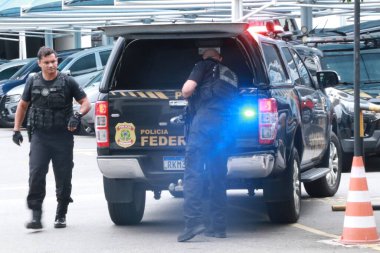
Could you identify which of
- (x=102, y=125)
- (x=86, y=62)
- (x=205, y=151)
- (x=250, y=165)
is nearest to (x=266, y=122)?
(x=250, y=165)

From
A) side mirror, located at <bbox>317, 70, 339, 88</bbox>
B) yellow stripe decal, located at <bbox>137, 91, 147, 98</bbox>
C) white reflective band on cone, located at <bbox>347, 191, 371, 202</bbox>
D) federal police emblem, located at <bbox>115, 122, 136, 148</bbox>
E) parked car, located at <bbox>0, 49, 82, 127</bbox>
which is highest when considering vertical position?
yellow stripe decal, located at <bbox>137, 91, 147, 98</bbox>

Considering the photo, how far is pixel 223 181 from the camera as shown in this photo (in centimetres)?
1098

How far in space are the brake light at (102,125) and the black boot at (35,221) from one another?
3.44ft

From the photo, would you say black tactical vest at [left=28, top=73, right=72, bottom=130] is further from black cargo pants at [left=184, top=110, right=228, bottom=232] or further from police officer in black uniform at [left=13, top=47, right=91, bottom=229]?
black cargo pants at [left=184, top=110, right=228, bottom=232]

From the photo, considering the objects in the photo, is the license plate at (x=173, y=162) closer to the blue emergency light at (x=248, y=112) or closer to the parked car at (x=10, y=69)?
the blue emergency light at (x=248, y=112)

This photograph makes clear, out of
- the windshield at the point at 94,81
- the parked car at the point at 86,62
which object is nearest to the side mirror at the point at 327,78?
the windshield at the point at 94,81

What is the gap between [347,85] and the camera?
61.8ft

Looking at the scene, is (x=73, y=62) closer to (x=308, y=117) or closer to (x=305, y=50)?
(x=305, y=50)

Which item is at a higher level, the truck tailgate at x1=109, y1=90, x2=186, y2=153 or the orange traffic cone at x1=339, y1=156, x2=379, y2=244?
the truck tailgate at x1=109, y1=90, x2=186, y2=153

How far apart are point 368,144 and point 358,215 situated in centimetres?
699

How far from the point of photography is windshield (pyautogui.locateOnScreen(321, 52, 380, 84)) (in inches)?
756

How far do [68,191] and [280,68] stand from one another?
245cm

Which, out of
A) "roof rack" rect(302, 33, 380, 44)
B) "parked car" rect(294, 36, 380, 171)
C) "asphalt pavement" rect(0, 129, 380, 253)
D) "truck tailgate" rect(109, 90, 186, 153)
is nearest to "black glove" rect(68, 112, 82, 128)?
"truck tailgate" rect(109, 90, 186, 153)

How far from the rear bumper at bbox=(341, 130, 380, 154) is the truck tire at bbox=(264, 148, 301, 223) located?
5.20 m
